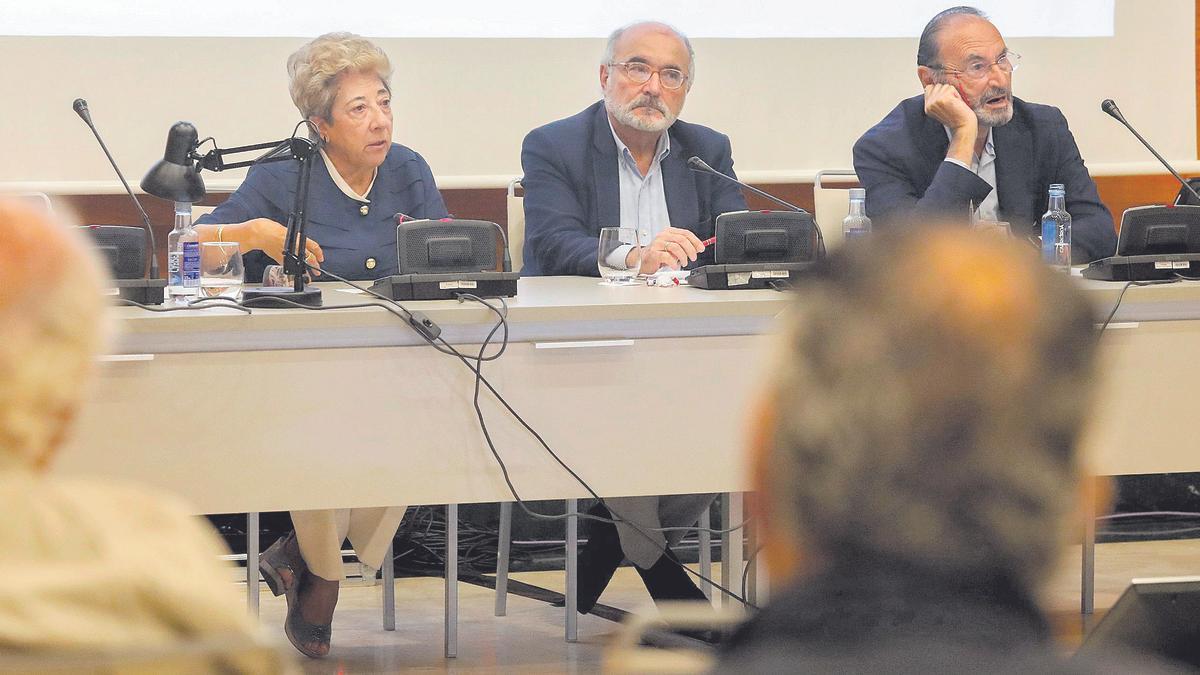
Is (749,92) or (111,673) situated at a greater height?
(749,92)

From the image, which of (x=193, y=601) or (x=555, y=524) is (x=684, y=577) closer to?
(x=555, y=524)

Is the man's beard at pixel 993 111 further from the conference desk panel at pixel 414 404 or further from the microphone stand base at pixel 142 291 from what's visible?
the microphone stand base at pixel 142 291

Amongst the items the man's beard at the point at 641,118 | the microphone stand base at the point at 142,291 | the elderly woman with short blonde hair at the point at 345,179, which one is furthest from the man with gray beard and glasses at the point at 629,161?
the microphone stand base at the point at 142,291

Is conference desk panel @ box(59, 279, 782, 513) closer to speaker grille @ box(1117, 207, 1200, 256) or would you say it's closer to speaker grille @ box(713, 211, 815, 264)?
speaker grille @ box(713, 211, 815, 264)

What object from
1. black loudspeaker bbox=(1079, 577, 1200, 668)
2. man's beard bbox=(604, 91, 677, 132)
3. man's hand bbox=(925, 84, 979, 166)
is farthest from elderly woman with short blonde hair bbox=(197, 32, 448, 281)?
black loudspeaker bbox=(1079, 577, 1200, 668)

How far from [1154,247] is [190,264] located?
5.81 ft

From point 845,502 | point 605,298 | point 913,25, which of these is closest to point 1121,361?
point 605,298

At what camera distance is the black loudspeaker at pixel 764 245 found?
8.55 feet

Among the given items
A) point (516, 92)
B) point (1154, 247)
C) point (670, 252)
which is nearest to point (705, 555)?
point (670, 252)

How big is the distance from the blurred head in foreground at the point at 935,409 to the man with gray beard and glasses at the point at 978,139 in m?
2.70

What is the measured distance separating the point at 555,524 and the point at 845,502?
10.2 ft

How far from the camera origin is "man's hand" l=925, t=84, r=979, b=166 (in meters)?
3.27

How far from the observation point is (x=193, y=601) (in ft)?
2.54

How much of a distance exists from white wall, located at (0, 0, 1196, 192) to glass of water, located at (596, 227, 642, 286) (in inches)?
58.0
